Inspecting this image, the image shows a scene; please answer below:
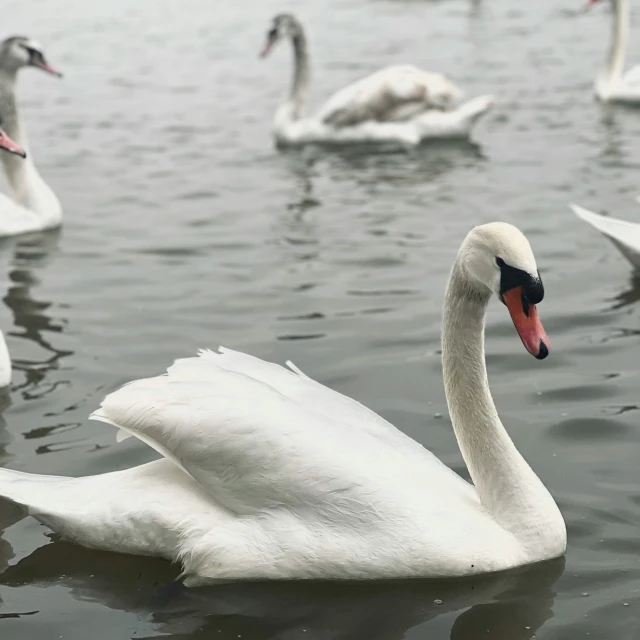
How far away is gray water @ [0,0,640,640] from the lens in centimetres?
438

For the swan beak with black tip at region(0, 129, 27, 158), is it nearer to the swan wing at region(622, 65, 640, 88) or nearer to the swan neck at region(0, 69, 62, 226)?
the swan neck at region(0, 69, 62, 226)

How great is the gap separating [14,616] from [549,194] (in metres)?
7.24

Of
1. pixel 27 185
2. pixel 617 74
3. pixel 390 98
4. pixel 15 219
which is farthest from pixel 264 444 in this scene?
pixel 617 74

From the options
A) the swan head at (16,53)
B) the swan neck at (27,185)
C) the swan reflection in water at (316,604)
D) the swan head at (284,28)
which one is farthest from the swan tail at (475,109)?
the swan reflection in water at (316,604)

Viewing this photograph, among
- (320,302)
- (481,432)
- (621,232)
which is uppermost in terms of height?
(481,432)

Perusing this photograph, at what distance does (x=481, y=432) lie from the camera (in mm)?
4641

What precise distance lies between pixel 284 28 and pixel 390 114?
257cm

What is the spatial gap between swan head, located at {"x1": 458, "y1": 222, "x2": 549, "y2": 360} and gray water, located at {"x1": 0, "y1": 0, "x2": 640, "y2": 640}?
0.90 meters

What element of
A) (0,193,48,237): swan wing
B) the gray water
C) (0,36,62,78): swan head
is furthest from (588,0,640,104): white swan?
(0,193,48,237): swan wing

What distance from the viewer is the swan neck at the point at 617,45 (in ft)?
48.8

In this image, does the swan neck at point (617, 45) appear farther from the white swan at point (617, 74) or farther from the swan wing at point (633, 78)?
the swan wing at point (633, 78)

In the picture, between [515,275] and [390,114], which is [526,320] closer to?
[515,275]

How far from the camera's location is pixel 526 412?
19.6ft

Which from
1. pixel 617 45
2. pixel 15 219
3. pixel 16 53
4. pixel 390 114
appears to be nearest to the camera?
pixel 15 219
